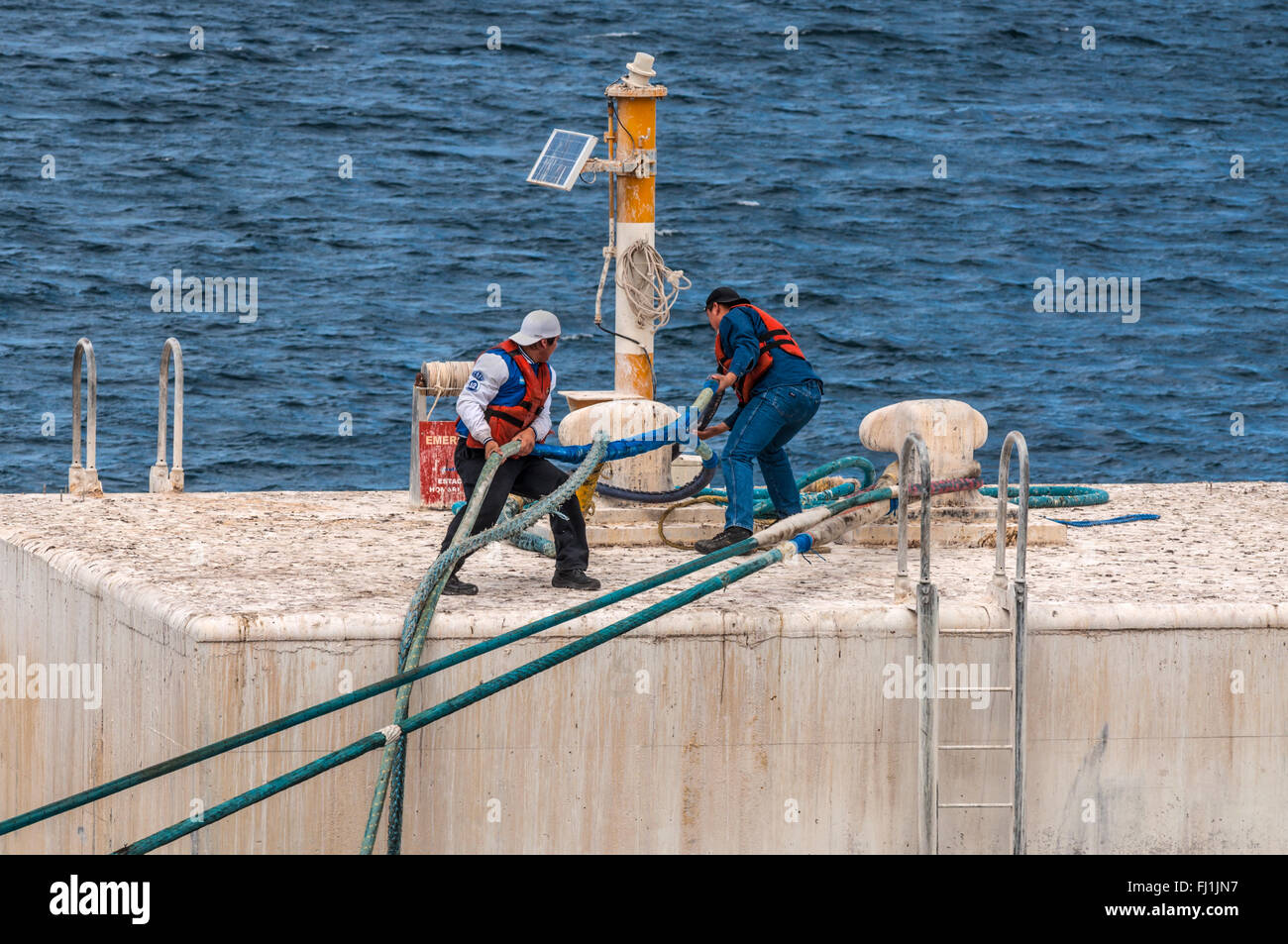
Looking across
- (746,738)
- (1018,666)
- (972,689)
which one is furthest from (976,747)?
(746,738)

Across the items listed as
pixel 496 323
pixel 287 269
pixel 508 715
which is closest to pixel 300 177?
pixel 287 269

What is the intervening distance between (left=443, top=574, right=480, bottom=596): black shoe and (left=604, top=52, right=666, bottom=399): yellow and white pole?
113 inches

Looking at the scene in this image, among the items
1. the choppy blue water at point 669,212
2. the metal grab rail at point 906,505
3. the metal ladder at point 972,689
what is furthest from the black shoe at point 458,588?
the choppy blue water at point 669,212

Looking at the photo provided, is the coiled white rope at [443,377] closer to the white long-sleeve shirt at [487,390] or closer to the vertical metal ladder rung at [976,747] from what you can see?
the white long-sleeve shirt at [487,390]

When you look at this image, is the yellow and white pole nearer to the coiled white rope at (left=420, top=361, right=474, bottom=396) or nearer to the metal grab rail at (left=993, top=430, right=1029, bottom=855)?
the coiled white rope at (left=420, top=361, right=474, bottom=396)

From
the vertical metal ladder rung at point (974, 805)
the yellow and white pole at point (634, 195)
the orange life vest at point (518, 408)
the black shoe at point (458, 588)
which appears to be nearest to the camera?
the vertical metal ladder rung at point (974, 805)

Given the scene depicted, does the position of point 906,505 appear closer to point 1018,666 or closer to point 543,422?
point 1018,666

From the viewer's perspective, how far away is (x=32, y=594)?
1200 cm

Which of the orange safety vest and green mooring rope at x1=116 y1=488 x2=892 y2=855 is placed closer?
green mooring rope at x1=116 y1=488 x2=892 y2=855

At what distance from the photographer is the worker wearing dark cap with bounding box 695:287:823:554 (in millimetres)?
11945

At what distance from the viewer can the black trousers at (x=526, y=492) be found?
423 inches

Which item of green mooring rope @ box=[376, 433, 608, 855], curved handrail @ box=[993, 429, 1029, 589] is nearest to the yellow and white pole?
→ curved handrail @ box=[993, 429, 1029, 589]

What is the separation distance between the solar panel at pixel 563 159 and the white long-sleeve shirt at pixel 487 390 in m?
2.23

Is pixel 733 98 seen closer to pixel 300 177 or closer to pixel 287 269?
pixel 300 177
